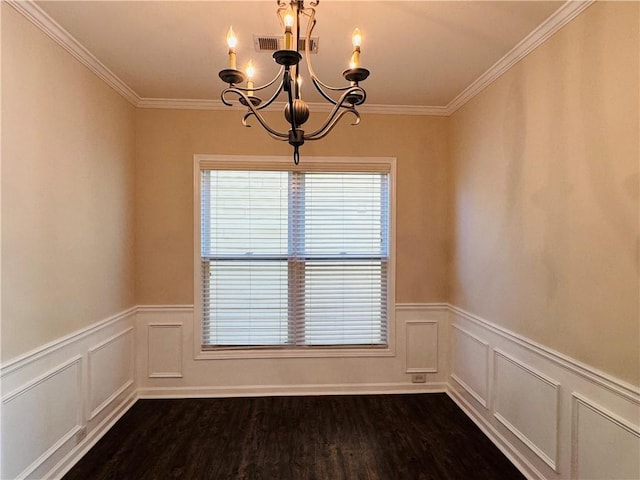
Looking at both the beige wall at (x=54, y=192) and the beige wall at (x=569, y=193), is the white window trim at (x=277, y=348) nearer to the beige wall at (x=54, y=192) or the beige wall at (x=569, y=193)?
the beige wall at (x=54, y=192)

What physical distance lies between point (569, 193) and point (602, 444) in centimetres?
125

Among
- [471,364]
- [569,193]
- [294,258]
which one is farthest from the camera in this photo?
[294,258]

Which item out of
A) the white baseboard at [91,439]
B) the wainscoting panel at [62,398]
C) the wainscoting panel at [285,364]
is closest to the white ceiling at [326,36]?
the wainscoting panel at [62,398]

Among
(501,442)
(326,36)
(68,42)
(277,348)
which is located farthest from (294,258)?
(68,42)

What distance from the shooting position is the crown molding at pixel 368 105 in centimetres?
194

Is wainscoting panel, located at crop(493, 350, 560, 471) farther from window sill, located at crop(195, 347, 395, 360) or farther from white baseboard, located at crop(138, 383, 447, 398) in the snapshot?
window sill, located at crop(195, 347, 395, 360)

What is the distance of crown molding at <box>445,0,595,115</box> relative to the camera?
1895mm

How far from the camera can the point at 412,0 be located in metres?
1.91

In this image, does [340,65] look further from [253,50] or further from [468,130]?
[468,130]

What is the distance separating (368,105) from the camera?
11.2 feet

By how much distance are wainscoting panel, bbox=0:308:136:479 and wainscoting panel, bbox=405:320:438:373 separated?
2.58 metres

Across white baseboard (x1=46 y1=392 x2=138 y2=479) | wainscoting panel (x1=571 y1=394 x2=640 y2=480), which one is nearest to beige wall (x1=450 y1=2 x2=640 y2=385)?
wainscoting panel (x1=571 y1=394 x2=640 y2=480)

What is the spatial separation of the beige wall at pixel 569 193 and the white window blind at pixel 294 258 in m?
1.04

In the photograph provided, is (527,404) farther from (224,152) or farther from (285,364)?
(224,152)
